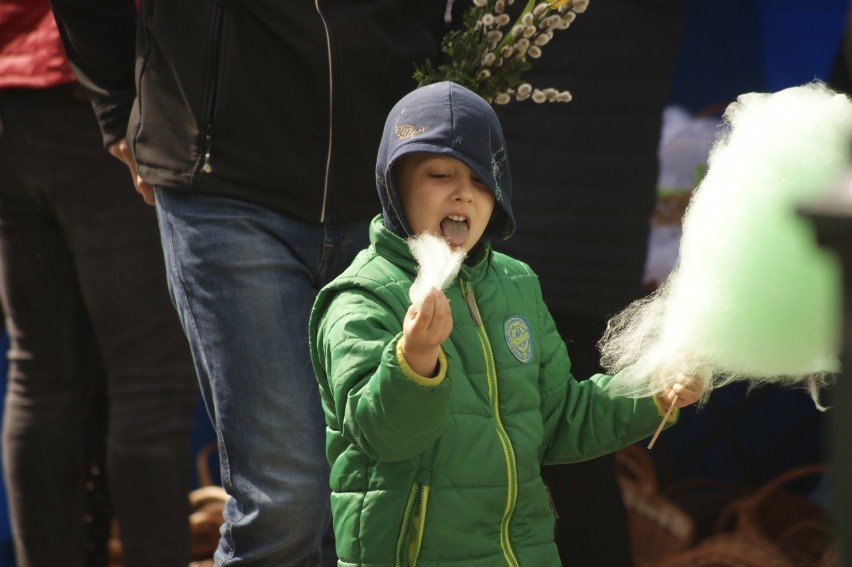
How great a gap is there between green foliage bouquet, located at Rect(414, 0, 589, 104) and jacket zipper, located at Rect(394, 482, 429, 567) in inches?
30.5

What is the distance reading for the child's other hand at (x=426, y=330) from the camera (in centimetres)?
163

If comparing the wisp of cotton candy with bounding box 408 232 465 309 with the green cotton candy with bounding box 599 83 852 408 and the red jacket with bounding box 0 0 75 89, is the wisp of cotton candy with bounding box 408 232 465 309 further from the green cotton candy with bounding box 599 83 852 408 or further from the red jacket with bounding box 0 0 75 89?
the red jacket with bounding box 0 0 75 89

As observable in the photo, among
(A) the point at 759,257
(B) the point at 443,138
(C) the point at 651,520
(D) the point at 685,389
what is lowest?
(C) the point at 651,520

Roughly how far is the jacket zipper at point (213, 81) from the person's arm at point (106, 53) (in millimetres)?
275

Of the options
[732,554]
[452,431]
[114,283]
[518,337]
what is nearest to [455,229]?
[518,337]

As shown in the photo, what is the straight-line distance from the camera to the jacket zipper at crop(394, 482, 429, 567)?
186 cm

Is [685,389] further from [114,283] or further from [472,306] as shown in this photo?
[114,283]

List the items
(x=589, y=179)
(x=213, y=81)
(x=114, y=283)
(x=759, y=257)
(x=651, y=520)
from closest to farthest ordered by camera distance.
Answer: (x=759, y=257) < (x=213, y=81) < (x=589, y=179) < (x=114, y=283) < (x=651, y=520)

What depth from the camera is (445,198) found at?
1950 mm

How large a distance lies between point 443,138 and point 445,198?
0.09m

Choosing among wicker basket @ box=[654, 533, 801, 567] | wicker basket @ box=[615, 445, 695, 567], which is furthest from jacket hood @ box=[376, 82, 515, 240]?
wicker basket @ box=[615, 445, 695, 567]

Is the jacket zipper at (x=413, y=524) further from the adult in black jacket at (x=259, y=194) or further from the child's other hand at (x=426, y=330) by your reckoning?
the adult in black jacket at (x=259, y=194)

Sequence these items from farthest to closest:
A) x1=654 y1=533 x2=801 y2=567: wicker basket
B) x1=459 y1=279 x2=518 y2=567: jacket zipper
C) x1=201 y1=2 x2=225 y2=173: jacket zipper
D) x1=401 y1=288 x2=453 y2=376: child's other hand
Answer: x1=654 y1=533 x2=801 y2=567: wicker basket → x1=201 y1=2 x2=225 y2=173: jacket zipper → x1=459 y1=279 x2=518 y2=567: jacket zipper → x1=401 y1=288 x2=453 y2=376: child's other hand

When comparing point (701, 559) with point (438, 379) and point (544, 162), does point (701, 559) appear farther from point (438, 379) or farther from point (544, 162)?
point (438, 379)
